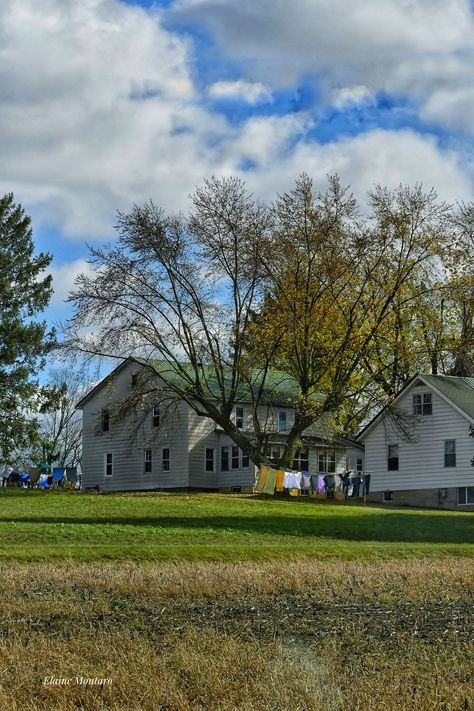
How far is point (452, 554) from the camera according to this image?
3247 cm

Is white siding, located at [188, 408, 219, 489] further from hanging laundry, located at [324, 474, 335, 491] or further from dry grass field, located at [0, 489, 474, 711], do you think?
dry grass field, located at [0, 489, 474, 711]

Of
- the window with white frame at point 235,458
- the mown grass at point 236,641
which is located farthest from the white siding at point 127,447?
the mown grass at point 236,641

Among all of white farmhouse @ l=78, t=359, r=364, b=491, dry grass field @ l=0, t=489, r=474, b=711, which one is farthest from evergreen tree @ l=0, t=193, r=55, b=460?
dry grass field @ l=0, t=489, r=474, b=711

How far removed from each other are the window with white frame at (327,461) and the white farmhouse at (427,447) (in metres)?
7.74

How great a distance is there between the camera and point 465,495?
59875mm

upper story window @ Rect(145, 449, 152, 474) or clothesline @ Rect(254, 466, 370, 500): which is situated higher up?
upper story window @ Rect(145, 449, 152, 474)

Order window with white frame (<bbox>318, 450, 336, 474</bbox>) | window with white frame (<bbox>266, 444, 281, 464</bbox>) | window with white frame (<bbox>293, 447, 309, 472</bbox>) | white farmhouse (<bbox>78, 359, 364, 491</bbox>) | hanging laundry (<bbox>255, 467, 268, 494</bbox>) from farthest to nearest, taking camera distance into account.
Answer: window with white frame (<bbox>318, 450, 336, 474</bbox>)
window with white frame (<bbox>293, 447, 309, 472</bbox>)
window with white frame (<bbox>266, 444, 281, 464</bbox>)
white farmhouse (<bbox>78, 359, 364, 491</bbox>)
hanging laundry (<bbox>255, 467, 268, 494</bbox>)

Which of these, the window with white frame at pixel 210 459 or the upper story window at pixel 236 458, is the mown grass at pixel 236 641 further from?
the window with white frame at pixel 210 459

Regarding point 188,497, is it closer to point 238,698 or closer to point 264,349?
point 264,349

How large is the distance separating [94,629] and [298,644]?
8.68ft

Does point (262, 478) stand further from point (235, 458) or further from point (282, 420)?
point (282, 420)

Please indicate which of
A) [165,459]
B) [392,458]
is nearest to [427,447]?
[392,458]

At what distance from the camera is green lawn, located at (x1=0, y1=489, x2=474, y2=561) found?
3005cm

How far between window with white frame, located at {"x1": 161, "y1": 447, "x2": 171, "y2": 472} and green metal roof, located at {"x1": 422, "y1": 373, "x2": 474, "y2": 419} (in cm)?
1661
